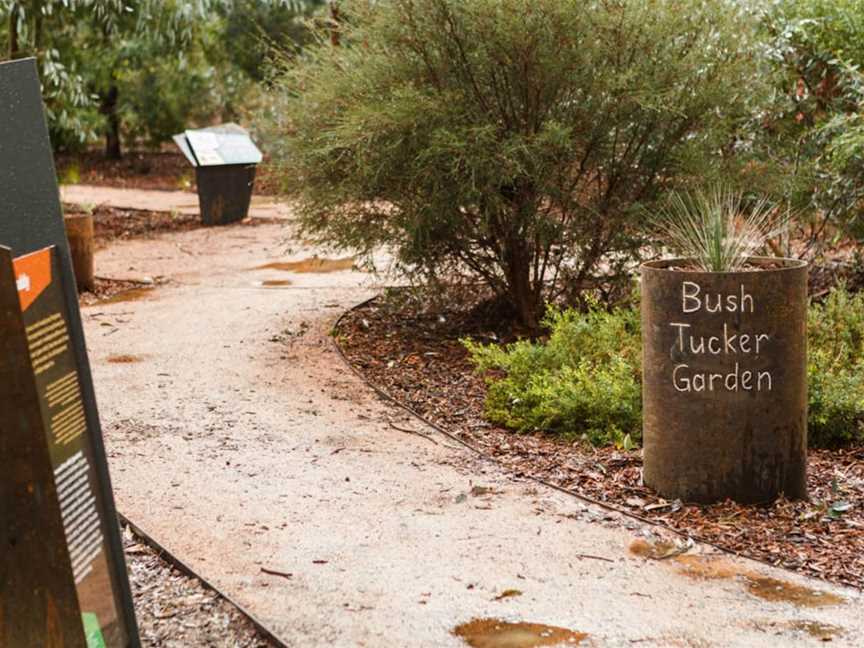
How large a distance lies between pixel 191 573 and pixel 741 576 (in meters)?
2.13

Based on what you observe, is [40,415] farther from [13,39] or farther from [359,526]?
[13,39]

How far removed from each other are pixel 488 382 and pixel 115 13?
901 cm

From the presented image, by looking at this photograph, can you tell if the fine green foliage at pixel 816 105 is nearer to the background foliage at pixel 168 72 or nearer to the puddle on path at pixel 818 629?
the puddle on path at pixel 818 629

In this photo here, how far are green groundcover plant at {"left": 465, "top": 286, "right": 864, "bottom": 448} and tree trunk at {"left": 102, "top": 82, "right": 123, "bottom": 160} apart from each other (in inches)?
726

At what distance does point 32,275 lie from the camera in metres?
3.04

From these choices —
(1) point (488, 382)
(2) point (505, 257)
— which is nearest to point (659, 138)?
(2) point (505, 257)

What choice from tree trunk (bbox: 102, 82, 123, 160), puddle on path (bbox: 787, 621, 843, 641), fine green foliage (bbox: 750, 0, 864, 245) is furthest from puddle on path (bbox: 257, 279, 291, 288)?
tree trunk (bbox: 102, 82, 123, 160)

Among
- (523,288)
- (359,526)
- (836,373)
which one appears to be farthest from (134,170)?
(359,526)

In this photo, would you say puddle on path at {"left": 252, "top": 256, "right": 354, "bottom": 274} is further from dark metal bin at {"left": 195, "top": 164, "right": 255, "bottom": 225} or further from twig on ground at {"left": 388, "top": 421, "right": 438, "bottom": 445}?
twig on ground at {"left": 388, "top": 421, "right": 438, "bottom": 445}

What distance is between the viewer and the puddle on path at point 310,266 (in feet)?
42.3

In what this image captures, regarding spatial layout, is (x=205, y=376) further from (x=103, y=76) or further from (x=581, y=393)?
(x=103, y=76)

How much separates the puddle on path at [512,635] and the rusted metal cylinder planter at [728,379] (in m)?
1.53

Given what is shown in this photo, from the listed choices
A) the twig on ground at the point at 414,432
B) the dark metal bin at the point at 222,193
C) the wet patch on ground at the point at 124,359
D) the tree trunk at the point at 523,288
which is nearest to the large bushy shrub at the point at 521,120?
the tree trunk at the point at 523,288

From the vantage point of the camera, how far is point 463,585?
4480 mm
